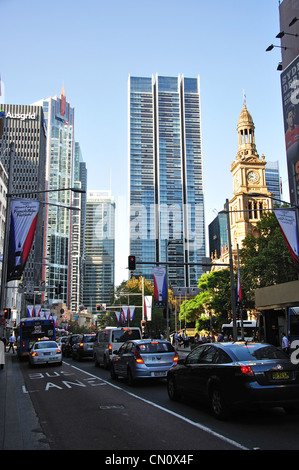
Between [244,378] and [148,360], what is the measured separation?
6.54 meters

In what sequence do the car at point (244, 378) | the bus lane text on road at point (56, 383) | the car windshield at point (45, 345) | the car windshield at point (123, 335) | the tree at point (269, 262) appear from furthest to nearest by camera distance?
the tree at point (269, 262), the car windshield at point (45, 345), the car windshield at point (123, 335), the bus lane text on road at point (56, 383), the car at point (244, 378)

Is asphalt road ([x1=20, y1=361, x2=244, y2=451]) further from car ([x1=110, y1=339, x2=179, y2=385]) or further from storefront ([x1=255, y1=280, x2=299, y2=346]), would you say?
storefront ([x1=255, y1=280, x2=299, y2=346])

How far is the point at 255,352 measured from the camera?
906 centimetres

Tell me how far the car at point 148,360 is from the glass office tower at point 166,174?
476 feet

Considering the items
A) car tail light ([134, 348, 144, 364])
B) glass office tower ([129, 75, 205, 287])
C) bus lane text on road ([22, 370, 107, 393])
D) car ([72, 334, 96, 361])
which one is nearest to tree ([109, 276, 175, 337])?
car ([72, 334, 96, 361])

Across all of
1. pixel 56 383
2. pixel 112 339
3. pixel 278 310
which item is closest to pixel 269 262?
pixel 278 310

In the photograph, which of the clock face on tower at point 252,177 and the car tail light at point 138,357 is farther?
the clock face on tower at point 252,177

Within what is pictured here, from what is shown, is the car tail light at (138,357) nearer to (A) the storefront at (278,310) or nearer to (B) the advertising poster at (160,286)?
(A) the storefront at (278,310)

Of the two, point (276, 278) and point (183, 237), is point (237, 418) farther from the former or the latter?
point (183, 237)

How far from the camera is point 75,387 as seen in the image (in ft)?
48.5

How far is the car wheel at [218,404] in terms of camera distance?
8.45m

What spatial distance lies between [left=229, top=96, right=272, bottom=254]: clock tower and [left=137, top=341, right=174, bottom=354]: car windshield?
71758 millimetres

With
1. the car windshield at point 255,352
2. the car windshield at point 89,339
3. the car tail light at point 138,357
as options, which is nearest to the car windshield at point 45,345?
the car windshield at point 89,339

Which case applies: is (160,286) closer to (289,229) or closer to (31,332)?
(31,332)
